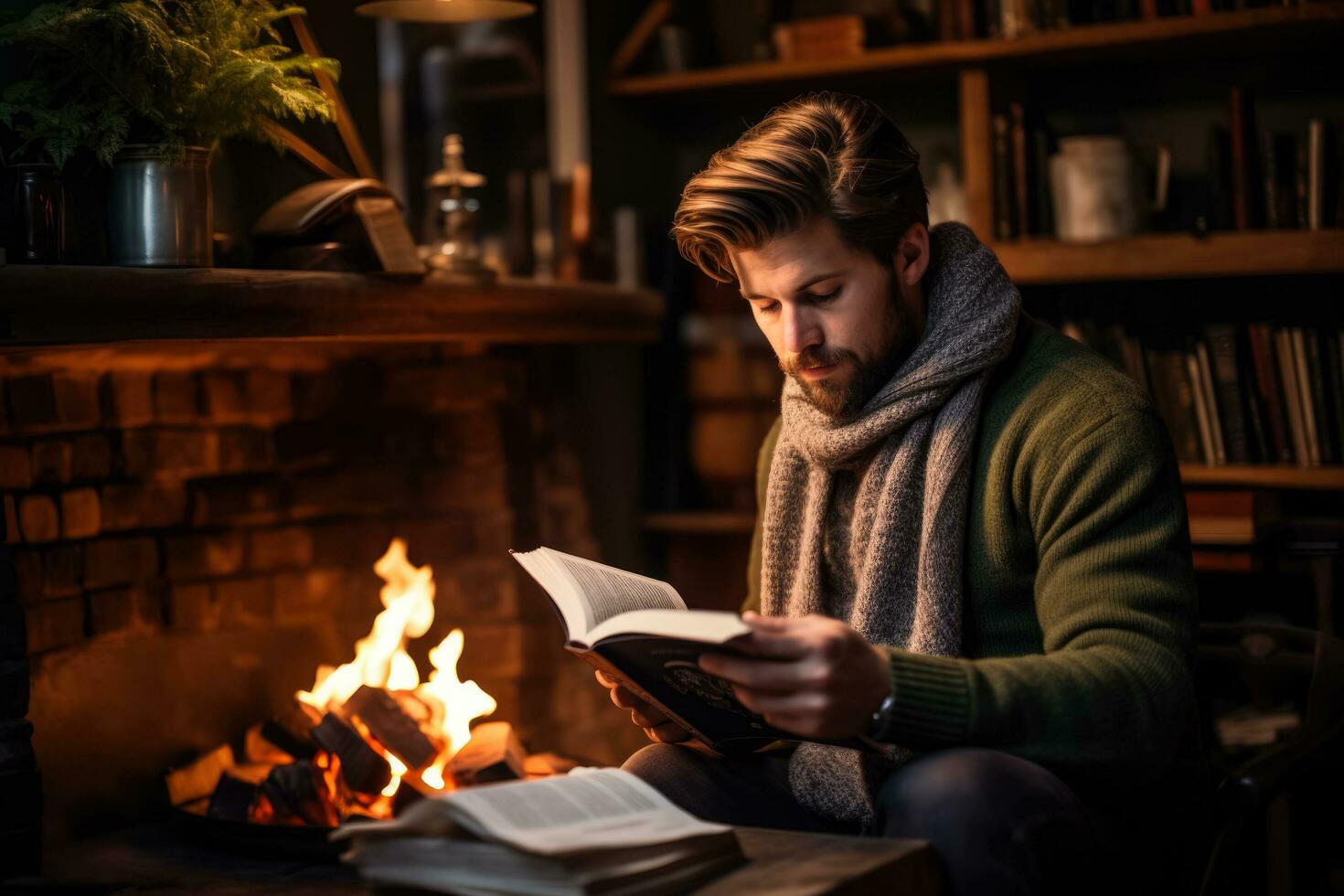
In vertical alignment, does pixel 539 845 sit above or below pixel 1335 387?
below

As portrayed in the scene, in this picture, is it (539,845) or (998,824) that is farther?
(998,824)

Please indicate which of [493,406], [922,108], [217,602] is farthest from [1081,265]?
[217,602]

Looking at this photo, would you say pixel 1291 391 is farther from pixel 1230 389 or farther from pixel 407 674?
pixel 407 674

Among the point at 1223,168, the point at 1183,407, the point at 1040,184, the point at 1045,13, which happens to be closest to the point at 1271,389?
the point at 1183,407

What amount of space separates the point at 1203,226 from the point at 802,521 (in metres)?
1.25

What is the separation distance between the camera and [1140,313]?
2.88 m

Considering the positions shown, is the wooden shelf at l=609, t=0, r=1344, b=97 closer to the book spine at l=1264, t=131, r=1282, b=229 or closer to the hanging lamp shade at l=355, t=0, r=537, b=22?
the book spine at l=1264, t=131, r=1282, b=229

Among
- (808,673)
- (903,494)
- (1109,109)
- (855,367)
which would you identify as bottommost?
(808,673)

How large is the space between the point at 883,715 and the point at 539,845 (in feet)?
1.05

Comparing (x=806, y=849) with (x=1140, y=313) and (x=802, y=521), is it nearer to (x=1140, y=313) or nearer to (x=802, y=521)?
(x=802, y=521)

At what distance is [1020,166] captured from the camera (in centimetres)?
266

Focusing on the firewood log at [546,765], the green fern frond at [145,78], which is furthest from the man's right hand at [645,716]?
the green fern frond at [145,78]

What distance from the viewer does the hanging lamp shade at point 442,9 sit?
6.56 ft

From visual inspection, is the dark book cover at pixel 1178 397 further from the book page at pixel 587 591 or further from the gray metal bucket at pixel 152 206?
the gray metal bucket at pixel 152 206
